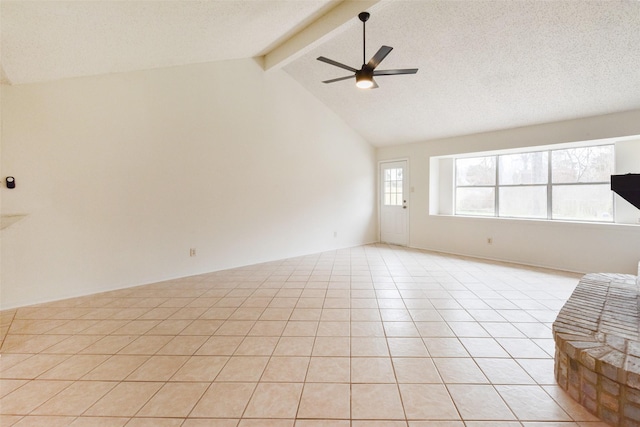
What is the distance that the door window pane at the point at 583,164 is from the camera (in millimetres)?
4242

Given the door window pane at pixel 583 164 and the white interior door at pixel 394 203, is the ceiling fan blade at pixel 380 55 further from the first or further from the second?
the door window pane at pixel 583 164

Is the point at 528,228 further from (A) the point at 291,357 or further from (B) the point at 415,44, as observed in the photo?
(A) the point at 291,357

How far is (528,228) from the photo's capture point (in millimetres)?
4734

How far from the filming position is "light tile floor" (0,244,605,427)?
154 cm

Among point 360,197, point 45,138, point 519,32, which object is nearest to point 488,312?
point 519,32

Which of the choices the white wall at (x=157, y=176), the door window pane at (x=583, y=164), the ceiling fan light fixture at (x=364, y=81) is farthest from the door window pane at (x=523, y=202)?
the ceiling fan light fixture at (x=364, y=81)

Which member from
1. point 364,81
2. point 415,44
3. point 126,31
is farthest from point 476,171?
point 126,31

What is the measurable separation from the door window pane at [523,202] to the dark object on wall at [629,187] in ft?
11.3

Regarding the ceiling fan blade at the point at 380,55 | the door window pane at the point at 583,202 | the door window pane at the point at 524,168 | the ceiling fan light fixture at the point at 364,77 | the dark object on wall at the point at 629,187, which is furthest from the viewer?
the door window pane at the point at 524,168

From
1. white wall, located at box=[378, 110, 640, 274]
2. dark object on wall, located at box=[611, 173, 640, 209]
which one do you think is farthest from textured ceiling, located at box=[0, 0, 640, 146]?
dark object on wall, located at box=[611, 173, 640, 209]

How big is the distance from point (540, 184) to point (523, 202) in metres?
0.40

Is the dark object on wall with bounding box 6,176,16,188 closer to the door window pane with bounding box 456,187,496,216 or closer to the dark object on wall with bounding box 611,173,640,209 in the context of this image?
the dark object on wall with bounding box 611,173,640,209

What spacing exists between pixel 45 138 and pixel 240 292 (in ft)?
9.16

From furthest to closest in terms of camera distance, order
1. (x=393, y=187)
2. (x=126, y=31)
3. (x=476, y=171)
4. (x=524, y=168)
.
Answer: (x=393, y=187) → (x=476, y=171) → (x=524, y=168) → (x=126, y=31)
